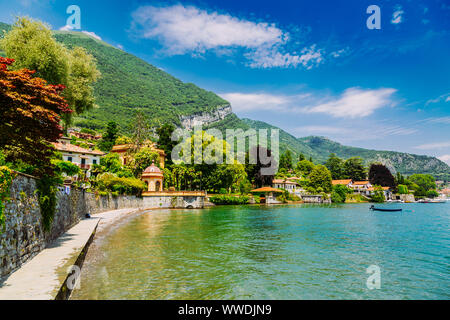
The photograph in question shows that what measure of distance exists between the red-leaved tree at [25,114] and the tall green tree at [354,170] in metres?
111

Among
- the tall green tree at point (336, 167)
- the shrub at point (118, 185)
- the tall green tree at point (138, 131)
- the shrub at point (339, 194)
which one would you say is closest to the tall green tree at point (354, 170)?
the tall green tree at point (336, 167)

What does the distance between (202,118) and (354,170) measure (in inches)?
4011

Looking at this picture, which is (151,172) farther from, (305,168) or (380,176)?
(380,176)

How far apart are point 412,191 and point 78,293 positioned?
12594cm

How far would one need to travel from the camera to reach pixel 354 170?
106m

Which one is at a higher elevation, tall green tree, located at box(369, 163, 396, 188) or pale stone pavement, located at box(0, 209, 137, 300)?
tall green tree, located at box(369, 163, 396, 188)

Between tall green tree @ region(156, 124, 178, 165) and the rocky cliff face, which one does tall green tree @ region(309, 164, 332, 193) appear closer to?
tall green tree @ region(156, 124, 178, 165)

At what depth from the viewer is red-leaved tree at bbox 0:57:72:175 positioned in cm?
829

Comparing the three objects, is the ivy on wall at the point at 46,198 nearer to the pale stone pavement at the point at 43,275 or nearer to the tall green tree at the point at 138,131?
the pale stone pavement at the point at 43,275

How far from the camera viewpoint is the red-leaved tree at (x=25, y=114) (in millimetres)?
8289

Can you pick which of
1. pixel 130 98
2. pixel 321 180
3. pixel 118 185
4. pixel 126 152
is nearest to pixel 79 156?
pixel 126 152

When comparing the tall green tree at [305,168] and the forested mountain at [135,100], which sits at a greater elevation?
the forested mountain at [135,100]

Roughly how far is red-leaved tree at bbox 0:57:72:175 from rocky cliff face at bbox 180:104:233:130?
14696 cm

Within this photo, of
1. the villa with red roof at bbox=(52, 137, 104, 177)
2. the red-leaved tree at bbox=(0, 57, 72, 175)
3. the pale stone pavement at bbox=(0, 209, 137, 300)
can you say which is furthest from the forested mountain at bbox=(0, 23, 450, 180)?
the pale stone pavement at bbox=(0, 209, 137, 300)
